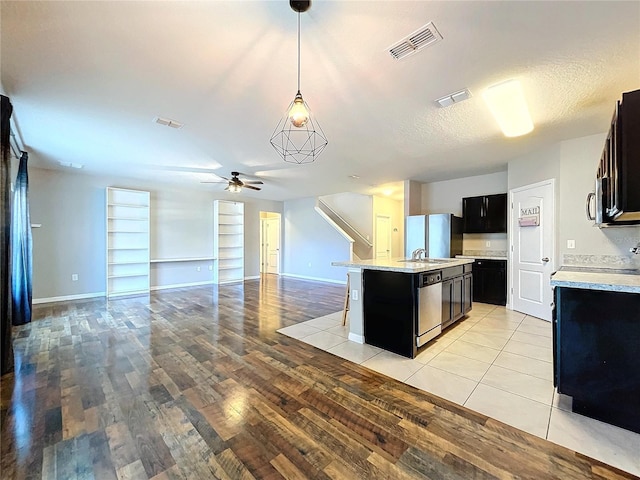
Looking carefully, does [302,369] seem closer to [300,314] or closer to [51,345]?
[300,314]

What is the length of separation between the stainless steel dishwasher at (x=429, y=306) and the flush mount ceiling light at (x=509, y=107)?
6.25ft

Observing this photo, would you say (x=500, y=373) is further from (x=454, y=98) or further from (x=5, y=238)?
(x=5, y=238)

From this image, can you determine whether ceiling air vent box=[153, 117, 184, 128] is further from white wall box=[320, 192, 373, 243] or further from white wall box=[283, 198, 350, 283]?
white wall box=[320, 192, 373, 243]

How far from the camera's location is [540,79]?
93.6 inches

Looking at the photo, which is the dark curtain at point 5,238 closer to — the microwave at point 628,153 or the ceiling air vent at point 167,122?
the ceiling air vent at point 167,122

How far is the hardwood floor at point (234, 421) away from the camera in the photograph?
1.49 metres

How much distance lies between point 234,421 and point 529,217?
503 centimetres

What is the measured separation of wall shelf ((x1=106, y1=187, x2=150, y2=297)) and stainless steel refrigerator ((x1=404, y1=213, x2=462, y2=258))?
631 cm

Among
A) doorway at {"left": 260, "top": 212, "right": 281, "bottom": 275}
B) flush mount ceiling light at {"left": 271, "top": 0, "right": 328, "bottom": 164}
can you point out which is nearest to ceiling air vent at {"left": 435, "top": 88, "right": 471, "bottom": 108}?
flush mount ceiling light at {"left": 271, "top": 0, "right": 328, "bottom": 164}

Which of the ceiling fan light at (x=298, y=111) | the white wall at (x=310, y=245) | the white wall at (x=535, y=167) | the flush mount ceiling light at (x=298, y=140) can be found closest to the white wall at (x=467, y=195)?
the white wall at (x=535, y=167)

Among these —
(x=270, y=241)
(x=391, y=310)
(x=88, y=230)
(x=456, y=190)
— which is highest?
(x=456, y=190)

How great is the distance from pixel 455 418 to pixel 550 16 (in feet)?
8.93

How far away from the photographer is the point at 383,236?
8.87 meters

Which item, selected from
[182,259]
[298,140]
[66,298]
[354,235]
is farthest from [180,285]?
[298,140]
